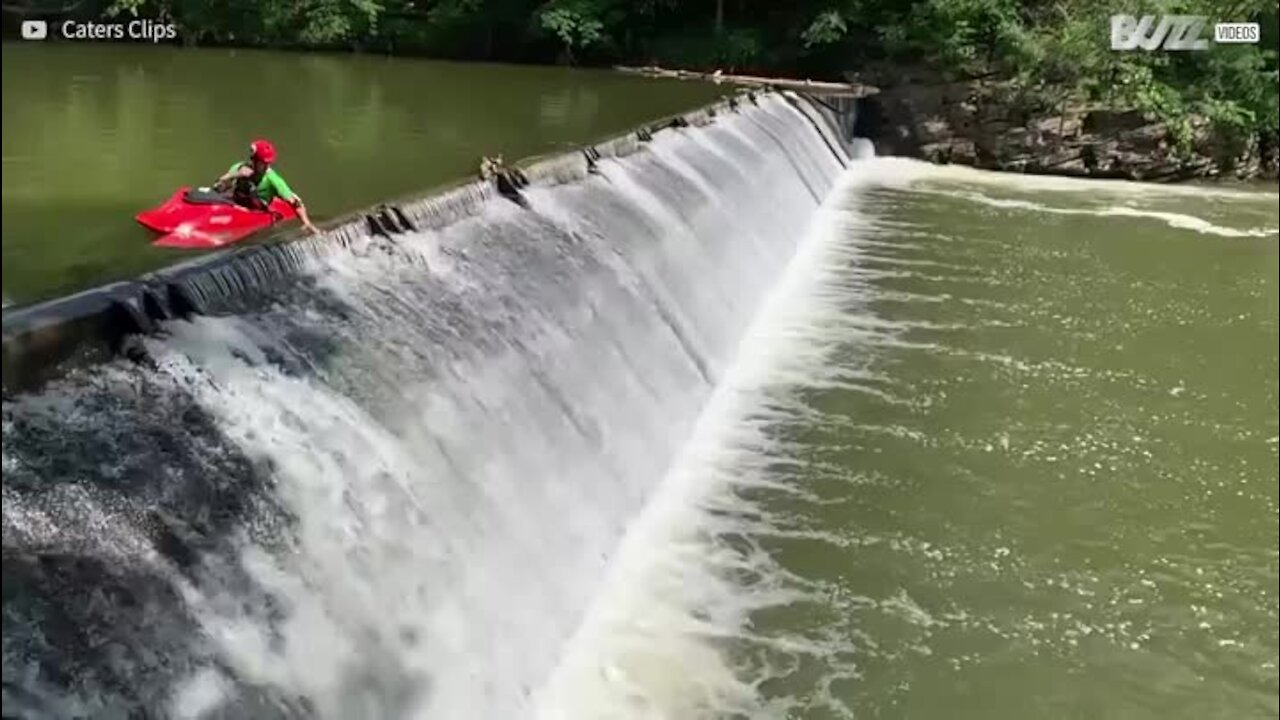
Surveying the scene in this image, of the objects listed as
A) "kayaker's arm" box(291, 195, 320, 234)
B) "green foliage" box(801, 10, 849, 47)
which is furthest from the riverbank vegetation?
"kayaker's arm" box(291, 195, 320, 234)

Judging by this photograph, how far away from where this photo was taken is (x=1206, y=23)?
2053 cm

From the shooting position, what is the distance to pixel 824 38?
23.9 meters

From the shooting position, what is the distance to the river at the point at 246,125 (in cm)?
794

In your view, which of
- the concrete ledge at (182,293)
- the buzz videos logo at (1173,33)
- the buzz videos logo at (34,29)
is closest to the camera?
the buzz videos logo at (34,29)

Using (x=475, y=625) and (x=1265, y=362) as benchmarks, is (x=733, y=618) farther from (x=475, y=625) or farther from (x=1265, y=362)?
(x=1265, y=362)

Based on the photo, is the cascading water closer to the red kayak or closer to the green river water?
the green river water

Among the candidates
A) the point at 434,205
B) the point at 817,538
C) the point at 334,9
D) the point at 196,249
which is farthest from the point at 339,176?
the point at 334,9

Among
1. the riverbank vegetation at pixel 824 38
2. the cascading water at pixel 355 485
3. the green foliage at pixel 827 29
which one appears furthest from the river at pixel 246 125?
the green foliage at pixel 827 29

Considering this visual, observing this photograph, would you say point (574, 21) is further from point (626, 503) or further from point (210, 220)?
point (626, 503)

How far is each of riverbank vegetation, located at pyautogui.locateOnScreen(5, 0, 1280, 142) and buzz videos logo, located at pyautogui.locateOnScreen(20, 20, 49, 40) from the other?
57.5 feet

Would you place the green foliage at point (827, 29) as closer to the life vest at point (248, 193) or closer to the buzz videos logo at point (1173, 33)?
the buzz videos logo at point (1173, 33)

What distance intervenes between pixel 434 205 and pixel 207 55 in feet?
63.6

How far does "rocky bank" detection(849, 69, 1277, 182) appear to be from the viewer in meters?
20.4

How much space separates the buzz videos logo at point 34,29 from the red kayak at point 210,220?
20.2ft
